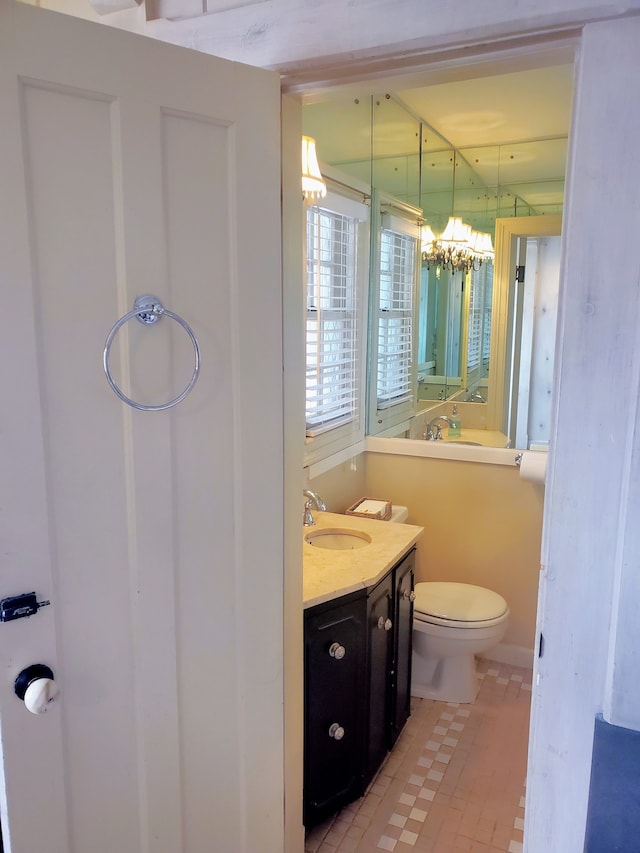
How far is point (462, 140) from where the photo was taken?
3.35 m

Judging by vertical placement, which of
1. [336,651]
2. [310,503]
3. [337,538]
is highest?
[310,503]

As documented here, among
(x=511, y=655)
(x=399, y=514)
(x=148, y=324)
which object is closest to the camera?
(x=148, y=324)

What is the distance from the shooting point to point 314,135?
2496mm

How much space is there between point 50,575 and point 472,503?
2231mm

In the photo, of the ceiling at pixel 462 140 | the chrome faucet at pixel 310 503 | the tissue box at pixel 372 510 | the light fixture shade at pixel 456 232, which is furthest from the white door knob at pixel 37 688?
the light fixture shade at pixel 456 232

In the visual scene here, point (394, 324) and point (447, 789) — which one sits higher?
point (394, 324)

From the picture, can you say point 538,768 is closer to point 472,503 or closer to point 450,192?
point 472,503

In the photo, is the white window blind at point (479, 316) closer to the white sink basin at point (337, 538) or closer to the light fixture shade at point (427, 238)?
the light fixture shade at point (427, 238)

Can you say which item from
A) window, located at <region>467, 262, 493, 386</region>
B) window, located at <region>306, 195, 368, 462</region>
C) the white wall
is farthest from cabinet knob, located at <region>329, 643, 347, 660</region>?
window, located at <region>467, 262, 493, 386</region>

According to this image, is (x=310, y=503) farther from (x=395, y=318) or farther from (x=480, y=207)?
(x=480, y=207)

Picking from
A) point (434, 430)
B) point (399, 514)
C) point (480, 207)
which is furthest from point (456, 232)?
point (399, 514)

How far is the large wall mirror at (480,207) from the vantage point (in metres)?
2.94

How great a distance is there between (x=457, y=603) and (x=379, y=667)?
0.63m

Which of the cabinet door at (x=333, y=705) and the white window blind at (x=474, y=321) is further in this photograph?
the white window blind at (x=474, y=321)
